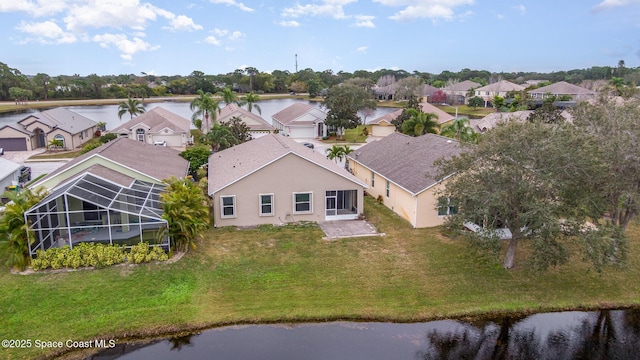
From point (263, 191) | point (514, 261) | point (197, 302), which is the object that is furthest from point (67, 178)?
point (514, 261)

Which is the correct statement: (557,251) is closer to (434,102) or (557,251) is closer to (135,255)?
(135,255)

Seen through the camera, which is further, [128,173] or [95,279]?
[128,173]

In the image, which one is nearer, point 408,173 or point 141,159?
point 408,173

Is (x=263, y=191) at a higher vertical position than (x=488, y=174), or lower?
lower

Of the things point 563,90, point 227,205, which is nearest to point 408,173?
point 227,205

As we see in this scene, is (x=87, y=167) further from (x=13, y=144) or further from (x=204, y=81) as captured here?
(x=204, y=81)

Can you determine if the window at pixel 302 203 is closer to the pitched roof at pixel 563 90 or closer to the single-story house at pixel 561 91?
the single-story house at pixel 561 91

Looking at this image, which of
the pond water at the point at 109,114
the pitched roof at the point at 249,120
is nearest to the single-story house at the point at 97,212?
the pitched roof at the point at 249,120

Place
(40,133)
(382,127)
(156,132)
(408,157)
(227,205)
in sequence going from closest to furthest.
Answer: (227,205)
(408,157)
(40,133)
(156,132)
(382,127)
